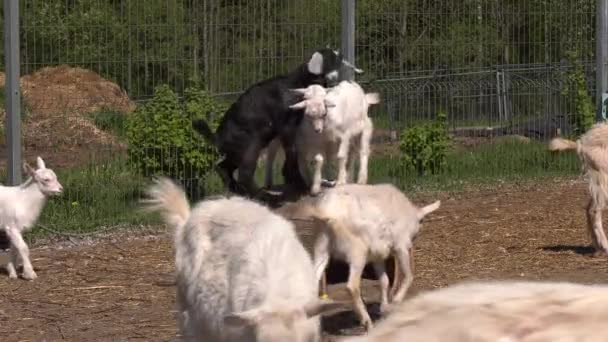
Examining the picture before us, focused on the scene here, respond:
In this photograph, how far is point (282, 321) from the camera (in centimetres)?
472

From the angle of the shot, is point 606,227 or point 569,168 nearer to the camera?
point 606,227

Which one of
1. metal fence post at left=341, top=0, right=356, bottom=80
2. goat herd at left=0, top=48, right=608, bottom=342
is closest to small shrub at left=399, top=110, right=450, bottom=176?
metal fence post at left=341, top=0, right=356, bottom=80

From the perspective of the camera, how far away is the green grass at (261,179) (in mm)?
11148

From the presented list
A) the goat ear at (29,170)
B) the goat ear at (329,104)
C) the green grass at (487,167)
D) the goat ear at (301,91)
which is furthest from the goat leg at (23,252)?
the green grass at (487,167)

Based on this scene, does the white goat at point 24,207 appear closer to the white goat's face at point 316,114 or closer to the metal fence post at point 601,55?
the white goat's face at point 316,114

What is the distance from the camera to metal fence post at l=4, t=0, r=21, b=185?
10445 millimetres

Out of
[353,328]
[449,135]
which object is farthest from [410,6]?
[353,328]

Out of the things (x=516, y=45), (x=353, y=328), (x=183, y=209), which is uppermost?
(x=516, y=45)

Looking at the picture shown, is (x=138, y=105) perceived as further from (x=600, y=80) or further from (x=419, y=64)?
(x=600, y=80)

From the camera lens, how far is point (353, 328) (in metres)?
7.47

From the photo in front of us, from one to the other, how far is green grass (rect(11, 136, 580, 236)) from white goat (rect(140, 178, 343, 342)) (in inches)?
201

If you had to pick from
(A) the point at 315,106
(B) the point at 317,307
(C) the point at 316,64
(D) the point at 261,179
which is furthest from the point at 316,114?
(B) the point at 317,307

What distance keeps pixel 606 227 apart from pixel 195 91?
4308 mm

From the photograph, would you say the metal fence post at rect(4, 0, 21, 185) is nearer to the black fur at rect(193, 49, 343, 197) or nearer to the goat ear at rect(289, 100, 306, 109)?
the black fur at rect(193, 49, 343, 197)
